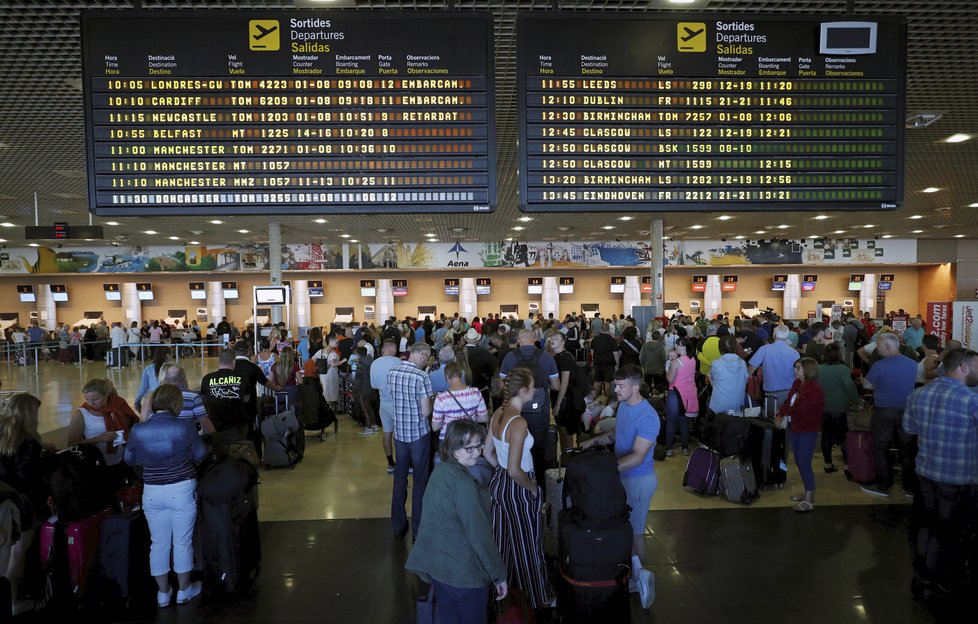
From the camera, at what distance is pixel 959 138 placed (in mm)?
8672

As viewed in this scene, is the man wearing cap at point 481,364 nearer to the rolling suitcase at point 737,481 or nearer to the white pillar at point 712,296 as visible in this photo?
the rolling suitcase at point 737,481

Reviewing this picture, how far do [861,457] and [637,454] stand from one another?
13.6 feet

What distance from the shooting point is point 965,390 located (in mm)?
3947

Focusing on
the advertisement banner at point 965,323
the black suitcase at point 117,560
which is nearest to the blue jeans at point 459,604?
the black suitcase at point 117,560

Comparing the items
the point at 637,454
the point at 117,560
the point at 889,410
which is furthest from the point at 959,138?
the point at 117,560

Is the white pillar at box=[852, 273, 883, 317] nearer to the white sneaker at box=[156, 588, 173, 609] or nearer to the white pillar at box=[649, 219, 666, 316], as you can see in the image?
the white pillar at box=[649, 219, 666, 316]

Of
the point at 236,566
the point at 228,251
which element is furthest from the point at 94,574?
the point at 228,251

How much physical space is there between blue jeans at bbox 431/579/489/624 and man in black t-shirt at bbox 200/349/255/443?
14.3 ft

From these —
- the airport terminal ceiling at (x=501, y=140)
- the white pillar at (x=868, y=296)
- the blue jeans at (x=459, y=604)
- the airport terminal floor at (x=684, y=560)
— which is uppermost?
the airport terminal ceiling at (x=501, y=140)

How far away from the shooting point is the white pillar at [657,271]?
53.5ft

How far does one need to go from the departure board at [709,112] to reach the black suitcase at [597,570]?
225 cm

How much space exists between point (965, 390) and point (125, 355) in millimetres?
23470

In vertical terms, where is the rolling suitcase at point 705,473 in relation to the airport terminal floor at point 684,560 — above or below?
above

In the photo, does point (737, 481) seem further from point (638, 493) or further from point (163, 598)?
point (163, 598)
